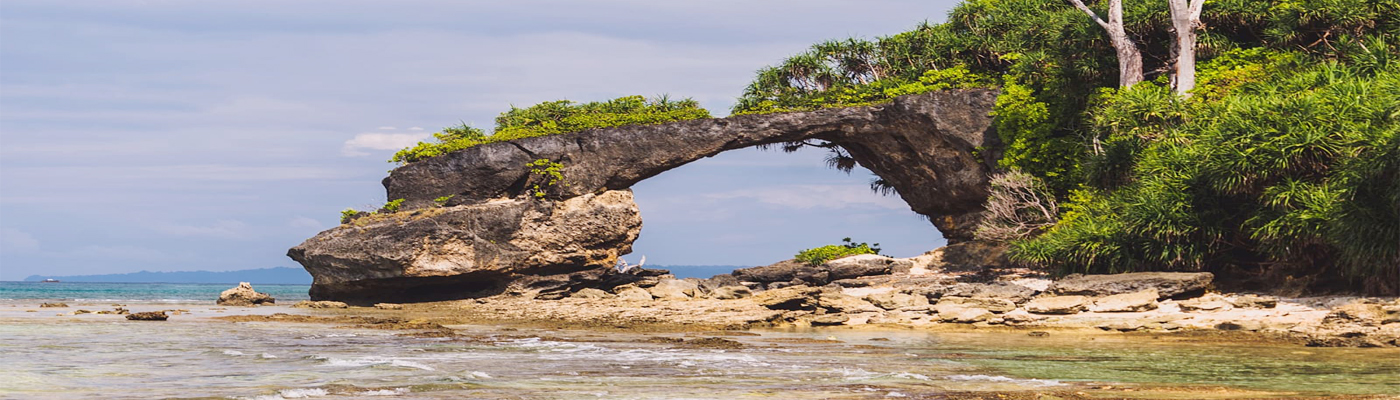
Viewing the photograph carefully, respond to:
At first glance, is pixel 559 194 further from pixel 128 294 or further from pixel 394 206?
pixel 128 294

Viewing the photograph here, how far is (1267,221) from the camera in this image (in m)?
17.4

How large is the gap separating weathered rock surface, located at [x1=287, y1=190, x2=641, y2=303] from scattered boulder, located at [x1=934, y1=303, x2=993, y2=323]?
437 inches

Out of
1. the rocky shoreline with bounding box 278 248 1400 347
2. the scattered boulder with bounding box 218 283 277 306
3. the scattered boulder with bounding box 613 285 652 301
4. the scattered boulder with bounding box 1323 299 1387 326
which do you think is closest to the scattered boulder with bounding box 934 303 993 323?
the rocky shoreline with bounding box 278 248 1400 347

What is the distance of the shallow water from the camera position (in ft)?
29.3

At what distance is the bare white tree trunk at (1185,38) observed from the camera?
2344 centimetres

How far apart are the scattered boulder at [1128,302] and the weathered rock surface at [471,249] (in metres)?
13.5

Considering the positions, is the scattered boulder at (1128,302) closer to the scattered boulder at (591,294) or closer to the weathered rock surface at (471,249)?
the scattered boulder at (591,294)

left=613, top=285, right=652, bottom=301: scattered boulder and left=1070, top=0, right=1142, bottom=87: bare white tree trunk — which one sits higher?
left=1070, top=0, right=1142, bottom=87: bare white tree trunk

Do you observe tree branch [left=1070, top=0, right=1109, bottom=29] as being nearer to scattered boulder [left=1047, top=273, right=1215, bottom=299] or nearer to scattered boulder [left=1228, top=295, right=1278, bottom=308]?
scattered boulder [left=1047, top=273, right=1215, bottom=299]

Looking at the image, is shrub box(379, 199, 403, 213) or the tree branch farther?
shrub box(379, 199, 403, 213)

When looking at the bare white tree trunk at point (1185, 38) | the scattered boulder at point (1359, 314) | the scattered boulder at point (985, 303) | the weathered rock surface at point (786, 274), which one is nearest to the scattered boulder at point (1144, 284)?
the scattered boulder at point (985, 303)

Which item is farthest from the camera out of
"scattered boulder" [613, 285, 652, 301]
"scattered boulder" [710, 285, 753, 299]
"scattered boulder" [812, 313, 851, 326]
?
"scattered boulder" [613, 285, 652, 301]

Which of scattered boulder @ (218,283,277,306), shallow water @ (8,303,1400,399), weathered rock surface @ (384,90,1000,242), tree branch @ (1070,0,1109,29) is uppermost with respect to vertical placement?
tree branch @ (1070,0,1109,29)

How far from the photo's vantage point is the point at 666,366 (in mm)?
11047
